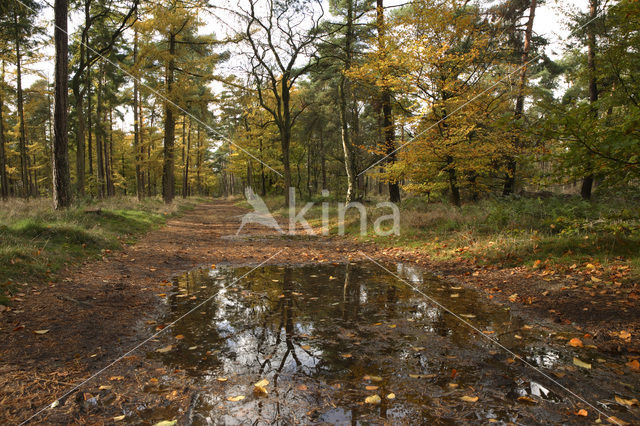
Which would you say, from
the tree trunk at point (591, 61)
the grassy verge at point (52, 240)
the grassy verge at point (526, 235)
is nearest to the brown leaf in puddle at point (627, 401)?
the grassy verge at point (526, 235)

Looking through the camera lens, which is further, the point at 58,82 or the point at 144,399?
the point at 58,82

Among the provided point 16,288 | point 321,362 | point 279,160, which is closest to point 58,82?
point 16,288

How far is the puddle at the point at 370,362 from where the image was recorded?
2.53 metres

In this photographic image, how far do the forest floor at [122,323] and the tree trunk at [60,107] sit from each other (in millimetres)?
3986

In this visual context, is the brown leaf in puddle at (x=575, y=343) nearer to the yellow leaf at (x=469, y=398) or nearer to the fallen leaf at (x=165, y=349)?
the yellow leaf at (x=469, y=398)

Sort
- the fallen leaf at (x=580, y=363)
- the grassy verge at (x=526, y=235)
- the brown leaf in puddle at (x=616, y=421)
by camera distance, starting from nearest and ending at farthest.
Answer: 1. the brown leaf in puddle at (x=616, y=421)
2. the fallen leaf at (x=580, y=363)
3. the grassy verge at (x=526, y=235)

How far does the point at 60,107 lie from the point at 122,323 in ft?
29.7

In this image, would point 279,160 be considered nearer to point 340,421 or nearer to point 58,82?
point 58,82

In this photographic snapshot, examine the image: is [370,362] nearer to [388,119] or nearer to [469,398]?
[469,398]

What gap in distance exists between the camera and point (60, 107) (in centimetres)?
991

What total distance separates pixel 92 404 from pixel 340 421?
195cm

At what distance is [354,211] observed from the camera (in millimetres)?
14891

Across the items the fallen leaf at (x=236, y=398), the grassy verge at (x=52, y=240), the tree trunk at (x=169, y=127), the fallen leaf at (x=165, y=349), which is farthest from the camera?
the tree trunk at (x=169, y=127)

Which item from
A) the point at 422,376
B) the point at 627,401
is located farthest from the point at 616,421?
the point at 422,376
